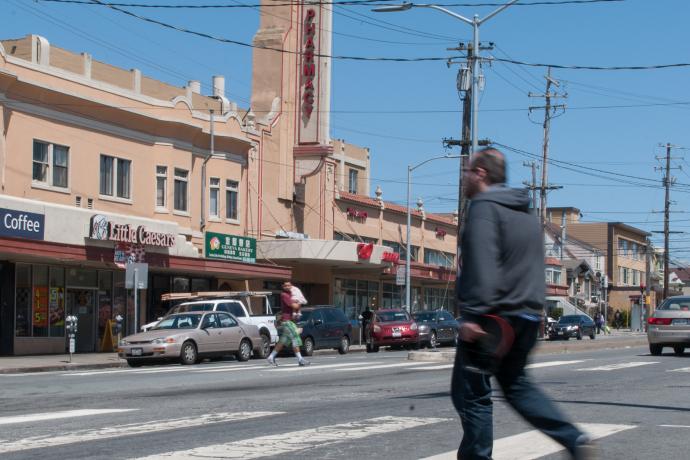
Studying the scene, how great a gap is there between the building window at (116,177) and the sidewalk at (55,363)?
219 inches

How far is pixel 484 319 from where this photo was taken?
5734 millimetres

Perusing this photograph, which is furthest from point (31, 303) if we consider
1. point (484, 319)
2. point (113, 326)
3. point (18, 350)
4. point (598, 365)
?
point (484, 319)

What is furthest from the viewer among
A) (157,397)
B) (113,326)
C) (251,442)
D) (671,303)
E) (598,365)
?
(113,326)

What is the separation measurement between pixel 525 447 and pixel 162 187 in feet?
101

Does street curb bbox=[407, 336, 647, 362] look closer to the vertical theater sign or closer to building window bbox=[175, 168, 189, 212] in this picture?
building window bbox=[175, 168, 189, 212]

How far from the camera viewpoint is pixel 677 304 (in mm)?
26391

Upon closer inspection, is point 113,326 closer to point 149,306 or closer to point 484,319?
point 149,306

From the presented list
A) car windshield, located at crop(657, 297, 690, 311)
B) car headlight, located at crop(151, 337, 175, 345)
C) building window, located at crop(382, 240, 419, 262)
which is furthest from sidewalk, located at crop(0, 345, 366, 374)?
building window, located at crop(382, 240, 419, 262)

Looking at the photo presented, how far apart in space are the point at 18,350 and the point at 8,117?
271 inches

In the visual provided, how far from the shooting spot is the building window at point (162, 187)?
37.9 meters

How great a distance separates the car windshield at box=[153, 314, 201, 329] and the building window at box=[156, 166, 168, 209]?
402 inches

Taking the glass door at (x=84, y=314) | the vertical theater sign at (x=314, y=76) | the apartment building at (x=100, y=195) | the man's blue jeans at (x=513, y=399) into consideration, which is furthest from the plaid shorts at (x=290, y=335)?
the vertical theater sign at (x=314, y=76)

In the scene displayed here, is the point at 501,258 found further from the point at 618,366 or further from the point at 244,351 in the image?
the point at 244,351

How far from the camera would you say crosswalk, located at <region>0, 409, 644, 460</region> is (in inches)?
328
